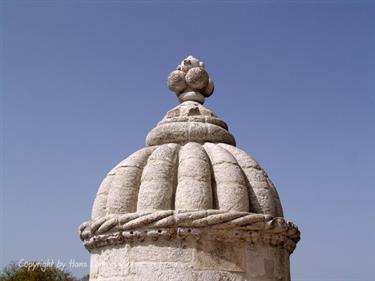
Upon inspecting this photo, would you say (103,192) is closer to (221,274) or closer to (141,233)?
(141,233)

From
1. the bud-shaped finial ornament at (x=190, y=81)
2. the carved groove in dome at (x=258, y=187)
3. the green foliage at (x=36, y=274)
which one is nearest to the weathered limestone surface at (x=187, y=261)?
the carved groove in dome at (x=258, y=187)

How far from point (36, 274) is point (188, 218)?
26.7 meters

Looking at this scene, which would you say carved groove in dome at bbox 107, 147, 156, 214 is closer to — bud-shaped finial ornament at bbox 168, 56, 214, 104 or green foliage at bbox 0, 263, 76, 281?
bud-shaped finial ornament at bbox 168, 56, 214, 104

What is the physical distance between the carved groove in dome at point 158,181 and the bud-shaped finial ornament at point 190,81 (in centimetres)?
132

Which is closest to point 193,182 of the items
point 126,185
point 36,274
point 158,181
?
point 158,181

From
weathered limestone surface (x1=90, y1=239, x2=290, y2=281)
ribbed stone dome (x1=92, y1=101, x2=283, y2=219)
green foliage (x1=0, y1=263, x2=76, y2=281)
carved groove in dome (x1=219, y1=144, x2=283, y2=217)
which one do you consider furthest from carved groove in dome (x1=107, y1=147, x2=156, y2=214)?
green foliage (x1=0, y1=263, x2=76, y2=281)

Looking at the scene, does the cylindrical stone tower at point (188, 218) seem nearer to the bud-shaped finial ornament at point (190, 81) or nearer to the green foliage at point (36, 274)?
the bud-shaped finial ornament at point (190, 81)

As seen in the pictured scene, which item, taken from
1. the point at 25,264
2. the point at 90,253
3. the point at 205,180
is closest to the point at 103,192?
the point at 90,253

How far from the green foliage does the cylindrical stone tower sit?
24.1m

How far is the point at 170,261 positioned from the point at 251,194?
4.24ft

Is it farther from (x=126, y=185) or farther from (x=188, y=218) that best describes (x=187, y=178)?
(x=126, y=185)

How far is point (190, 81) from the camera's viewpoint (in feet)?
22.0

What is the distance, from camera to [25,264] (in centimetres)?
2969

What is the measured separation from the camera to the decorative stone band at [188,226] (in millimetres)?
4855
